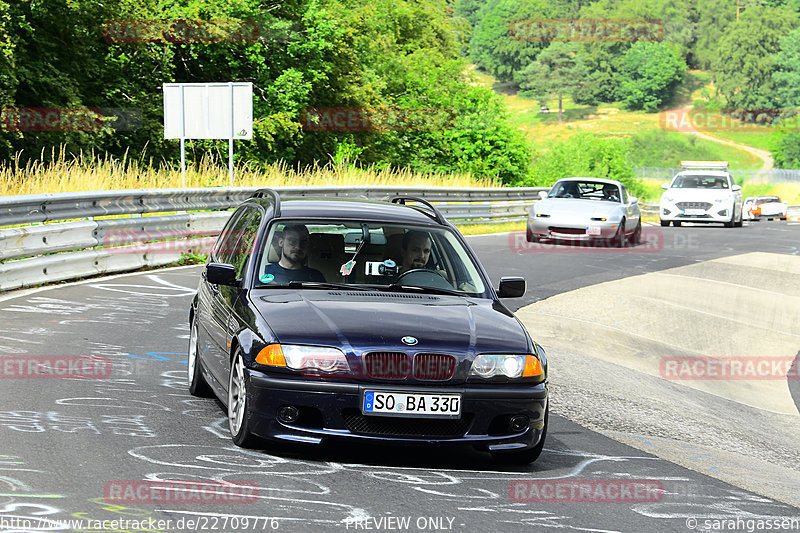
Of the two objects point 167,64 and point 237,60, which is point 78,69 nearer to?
point 167,64

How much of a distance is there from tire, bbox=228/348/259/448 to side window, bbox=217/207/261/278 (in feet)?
3.08

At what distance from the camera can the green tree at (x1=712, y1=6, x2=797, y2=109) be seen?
594 ft

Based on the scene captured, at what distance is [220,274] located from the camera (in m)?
6.83

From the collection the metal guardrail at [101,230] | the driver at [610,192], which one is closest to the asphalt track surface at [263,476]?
the metal guardrail at [101,230]

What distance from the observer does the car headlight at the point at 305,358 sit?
584cm

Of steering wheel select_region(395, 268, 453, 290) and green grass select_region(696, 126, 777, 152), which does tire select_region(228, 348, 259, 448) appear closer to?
steering wheel select_region(395, 268, 453, 290)

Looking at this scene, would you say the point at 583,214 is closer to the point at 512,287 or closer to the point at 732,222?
the point at 732,222

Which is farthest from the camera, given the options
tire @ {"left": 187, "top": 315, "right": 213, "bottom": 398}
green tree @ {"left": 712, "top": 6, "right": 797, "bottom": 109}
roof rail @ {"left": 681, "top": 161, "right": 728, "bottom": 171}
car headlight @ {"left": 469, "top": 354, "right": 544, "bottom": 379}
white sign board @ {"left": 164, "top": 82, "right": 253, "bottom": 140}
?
green tree @ {"left": 712, "top": 6, "right": 797, "bottom": 109}

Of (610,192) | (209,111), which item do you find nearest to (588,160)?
(610,192)

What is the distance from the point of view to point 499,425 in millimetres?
6070

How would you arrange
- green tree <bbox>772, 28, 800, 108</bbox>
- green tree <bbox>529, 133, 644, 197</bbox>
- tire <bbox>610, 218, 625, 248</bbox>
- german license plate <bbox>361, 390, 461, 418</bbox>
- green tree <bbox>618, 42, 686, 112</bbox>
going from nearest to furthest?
german license plate <bbox>361, 390, 461, 418</bbox> → tire <bbox>610, 218, 625, 248</bbox> → green tree <bbox>529, 133, 644, 197</bbox> → green tree <bbox>772, 28, 800, 108</bbox> → green tree <bbox>618, 42, 686, 112</bbox>

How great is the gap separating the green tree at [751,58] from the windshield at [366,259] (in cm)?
18248

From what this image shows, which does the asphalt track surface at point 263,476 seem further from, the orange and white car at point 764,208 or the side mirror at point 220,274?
the orange and white car at point 764,208

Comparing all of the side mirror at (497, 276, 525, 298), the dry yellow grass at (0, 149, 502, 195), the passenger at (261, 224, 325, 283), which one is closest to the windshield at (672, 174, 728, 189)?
the dry yellow grass at (0, 149, 502, 195)
